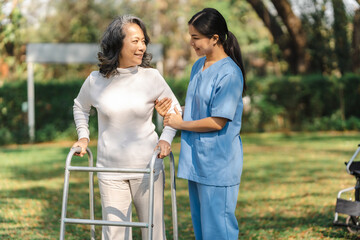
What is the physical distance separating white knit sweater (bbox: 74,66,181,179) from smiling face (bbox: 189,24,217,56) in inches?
15.5

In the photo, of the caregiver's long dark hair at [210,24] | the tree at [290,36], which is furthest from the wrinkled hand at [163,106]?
the tree at [290,36]

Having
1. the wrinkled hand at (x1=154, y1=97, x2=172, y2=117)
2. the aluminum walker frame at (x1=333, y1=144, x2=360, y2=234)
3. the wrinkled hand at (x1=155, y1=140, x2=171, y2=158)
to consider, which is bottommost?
the aluminum walker frame at (x1=333, y1=144, x2=360, y2=234)

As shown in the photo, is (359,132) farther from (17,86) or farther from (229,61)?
(229,61)

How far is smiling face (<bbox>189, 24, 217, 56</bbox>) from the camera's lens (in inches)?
135

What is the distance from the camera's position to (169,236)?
598 cm

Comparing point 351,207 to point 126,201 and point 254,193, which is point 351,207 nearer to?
point 126,201

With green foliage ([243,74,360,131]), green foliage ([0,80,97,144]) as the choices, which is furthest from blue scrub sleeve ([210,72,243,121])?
green foliage ([243,74,360,131])

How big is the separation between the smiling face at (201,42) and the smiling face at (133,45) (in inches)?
14.4

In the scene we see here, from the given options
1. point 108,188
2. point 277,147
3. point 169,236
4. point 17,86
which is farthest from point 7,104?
point 108,188

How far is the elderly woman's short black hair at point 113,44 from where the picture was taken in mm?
3613

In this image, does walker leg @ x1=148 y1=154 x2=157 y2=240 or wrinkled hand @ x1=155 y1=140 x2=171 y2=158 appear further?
wrinkled hand @ x1=155 y1=140 x2=171 y2=158

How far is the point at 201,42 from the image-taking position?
11.2 feet

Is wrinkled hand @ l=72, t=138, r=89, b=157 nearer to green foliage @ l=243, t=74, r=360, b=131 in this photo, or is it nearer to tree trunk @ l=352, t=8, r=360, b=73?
green foliage @ l=243, t=74, r=360, b=131

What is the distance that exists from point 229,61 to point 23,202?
536cm
